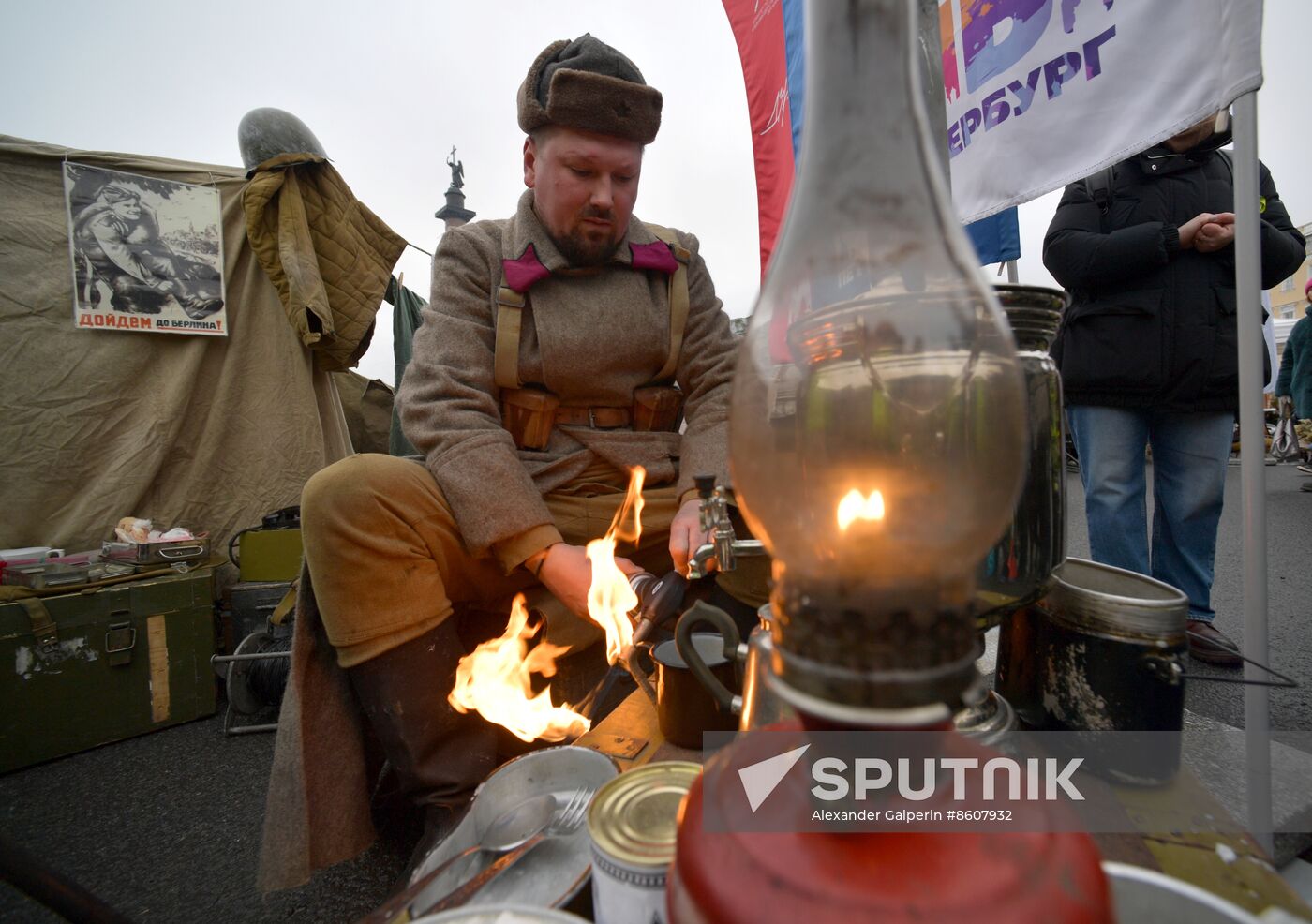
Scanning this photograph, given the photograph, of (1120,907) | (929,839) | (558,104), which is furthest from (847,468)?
(558,104)

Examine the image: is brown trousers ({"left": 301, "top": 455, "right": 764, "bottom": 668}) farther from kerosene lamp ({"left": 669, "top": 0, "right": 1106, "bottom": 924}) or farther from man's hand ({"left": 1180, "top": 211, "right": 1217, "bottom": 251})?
man's hand ({"left": 1180, "top": 211, "right": 1217, "bottom": 251})

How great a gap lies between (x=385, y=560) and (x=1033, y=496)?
4.19 feet

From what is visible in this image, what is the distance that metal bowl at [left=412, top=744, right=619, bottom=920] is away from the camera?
2.28 feet

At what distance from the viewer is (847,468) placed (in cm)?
45

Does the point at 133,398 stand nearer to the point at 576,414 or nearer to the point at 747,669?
the point at 576,414

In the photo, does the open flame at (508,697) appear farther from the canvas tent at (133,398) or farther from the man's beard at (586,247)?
the canvas tent at (133,398)

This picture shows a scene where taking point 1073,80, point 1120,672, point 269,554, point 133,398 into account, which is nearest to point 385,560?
point 1120,672

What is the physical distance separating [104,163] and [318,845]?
3740 millimetres

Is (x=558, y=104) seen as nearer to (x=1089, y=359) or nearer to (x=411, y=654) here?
(x=411, y=654)

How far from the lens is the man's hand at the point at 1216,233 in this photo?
1.88 meters

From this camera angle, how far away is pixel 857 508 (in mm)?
428

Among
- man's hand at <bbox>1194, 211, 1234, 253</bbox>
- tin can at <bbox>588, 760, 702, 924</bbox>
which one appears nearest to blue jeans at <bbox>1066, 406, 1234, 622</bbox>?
man's hand at <bbox>1194, 211, 1234, 253</bbox>

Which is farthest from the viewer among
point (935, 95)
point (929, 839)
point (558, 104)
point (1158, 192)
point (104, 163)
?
point (104, 163)

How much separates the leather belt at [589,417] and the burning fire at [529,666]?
1.40 ft
